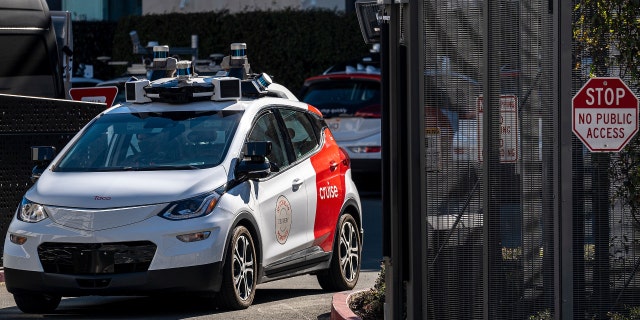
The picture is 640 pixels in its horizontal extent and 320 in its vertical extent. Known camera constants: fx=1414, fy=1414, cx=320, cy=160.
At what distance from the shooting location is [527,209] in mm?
8250

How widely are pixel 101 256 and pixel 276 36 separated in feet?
60.6

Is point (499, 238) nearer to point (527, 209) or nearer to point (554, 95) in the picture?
point (527, 209)

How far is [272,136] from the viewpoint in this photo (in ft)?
38.0

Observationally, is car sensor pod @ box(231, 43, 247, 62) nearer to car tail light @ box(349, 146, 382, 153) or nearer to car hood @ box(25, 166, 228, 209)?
car hood @ box(25, 166, 228, 209)

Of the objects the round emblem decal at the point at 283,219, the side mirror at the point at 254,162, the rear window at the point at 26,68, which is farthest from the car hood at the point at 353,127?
the side mirror at the point at 254,162

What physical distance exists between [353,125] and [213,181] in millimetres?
10522

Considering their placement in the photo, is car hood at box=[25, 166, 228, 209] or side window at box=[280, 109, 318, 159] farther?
side window at box=[280, 109, 318, 159]

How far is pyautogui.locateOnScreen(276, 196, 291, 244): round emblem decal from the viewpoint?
11242 millimetres

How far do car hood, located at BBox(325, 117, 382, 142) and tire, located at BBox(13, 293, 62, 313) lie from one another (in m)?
10.3

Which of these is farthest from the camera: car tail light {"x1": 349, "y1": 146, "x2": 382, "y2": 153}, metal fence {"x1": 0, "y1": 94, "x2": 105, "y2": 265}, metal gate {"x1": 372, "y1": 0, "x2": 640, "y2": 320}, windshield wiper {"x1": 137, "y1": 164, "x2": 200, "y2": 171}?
car tail light {"x1": 349, "y1": 146, "x2": 382, "y2": 153}

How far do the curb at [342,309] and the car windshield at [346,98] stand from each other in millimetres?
10204

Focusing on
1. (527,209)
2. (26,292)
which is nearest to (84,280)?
(26,292)

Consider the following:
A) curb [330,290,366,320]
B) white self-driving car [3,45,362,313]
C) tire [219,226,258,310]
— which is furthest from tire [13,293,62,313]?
curb [330,290,366,320]

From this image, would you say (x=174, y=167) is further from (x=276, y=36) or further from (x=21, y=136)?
(x=276, y=36)
